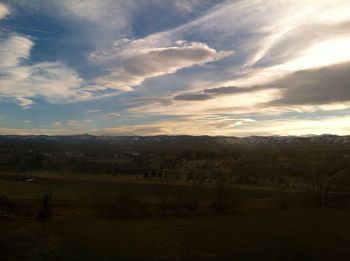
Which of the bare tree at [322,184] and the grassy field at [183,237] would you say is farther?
the bare tree at [322,184]

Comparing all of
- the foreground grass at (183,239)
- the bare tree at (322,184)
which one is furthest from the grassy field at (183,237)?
the bare tree at (322,184)

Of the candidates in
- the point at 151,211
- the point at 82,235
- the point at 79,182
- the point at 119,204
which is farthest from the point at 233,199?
the point at 79,182

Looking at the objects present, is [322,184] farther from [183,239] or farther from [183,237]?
[183,239]

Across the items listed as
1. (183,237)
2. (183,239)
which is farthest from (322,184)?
(183,239)

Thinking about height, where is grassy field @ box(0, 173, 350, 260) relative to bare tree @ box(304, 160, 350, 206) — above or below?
below

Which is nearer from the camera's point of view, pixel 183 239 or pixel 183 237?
pixel 183 239

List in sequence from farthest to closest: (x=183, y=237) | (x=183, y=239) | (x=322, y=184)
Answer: (x=322, y=184)
(x=183, y=237)
(x=183, y=239)

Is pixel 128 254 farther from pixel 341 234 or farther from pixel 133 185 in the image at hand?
pixel 133 185

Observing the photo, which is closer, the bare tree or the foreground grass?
the foreground grass

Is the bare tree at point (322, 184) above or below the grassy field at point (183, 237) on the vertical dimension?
above

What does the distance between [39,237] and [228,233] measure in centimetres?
1135

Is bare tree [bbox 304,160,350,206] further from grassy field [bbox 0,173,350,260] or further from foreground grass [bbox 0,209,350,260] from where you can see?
foreground grass [bbox 0,209,350,260]

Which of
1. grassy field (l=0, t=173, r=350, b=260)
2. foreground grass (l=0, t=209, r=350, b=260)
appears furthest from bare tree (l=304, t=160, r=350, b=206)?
foreground grass (l=0, t=209, r=350, b=260)

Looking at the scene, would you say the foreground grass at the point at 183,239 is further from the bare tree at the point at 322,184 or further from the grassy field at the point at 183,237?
the bare tree at the point at 322,184
